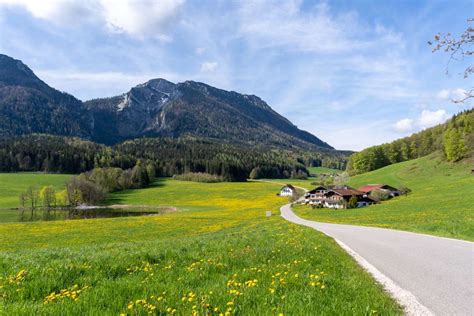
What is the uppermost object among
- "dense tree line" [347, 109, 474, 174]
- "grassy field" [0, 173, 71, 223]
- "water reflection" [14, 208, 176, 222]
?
"dense tree line" [347, 109, 474, 174]

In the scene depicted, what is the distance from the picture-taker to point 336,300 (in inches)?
239

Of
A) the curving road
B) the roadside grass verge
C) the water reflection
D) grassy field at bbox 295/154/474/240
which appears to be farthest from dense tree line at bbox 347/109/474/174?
the roadside grass verge

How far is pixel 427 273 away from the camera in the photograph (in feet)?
34.2

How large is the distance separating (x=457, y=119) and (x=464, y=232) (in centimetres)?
11572

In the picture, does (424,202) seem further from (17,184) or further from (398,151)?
(17,184)

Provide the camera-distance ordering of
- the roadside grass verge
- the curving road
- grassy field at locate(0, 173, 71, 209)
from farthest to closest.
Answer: grassy field at locate(0, 173, 71, 209) → the curving road → the roadside grass verge

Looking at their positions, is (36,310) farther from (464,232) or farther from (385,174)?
(385,174)

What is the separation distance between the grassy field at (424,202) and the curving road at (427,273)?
7.12 meters

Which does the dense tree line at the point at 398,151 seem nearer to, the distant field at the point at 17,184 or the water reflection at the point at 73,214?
the water reflection at the point at 73,214

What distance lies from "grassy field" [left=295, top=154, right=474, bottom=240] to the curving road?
7116 millimetres

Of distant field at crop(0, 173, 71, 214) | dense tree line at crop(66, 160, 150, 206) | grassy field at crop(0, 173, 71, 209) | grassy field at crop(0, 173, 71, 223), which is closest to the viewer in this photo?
dense tree line at crop(66, 160, 150, 206)

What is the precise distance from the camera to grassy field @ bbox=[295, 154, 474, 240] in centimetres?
3416

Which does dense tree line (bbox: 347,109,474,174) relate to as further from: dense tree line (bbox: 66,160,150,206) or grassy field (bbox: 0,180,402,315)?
grassy field (bbox: 0,180,402,315)

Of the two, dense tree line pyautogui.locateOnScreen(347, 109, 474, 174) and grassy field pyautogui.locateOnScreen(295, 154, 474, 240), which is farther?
dense tree line pyautogui.locateOnScreen(347, 109, 474, 174)
